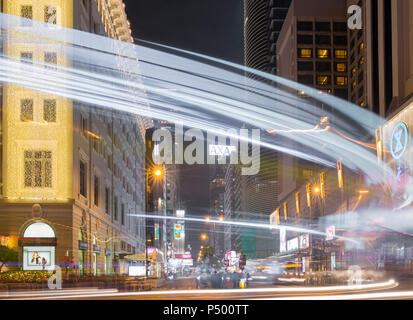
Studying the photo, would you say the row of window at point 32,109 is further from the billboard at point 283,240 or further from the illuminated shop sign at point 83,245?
the billboard at point 283,240

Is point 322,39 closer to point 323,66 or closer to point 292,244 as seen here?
point 323,66

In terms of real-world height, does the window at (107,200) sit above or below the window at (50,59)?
below

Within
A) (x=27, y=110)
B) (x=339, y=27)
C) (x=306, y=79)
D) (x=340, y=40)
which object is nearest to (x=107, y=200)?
(x=27, y=110)

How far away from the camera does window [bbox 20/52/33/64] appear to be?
4516 centimetres

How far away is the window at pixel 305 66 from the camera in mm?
139000

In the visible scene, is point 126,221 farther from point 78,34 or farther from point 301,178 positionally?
point 301,178

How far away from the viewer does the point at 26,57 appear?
4538cm

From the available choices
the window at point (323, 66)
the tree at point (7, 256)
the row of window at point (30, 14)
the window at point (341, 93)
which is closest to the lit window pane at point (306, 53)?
the window at point (323, 66)

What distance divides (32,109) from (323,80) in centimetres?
10535

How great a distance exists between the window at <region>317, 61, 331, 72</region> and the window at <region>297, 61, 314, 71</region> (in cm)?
199

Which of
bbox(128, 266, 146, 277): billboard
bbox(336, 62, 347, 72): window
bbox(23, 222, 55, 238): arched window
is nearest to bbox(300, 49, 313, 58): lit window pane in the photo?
bbox(336, 62, 347, 72): window

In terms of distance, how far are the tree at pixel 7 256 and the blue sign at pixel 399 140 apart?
3638 cm

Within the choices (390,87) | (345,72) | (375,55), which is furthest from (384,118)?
(345,72)

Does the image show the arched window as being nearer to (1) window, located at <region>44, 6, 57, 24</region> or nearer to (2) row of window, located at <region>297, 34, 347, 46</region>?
(1) window, located at <region>44, 6, 57, 24</region>
